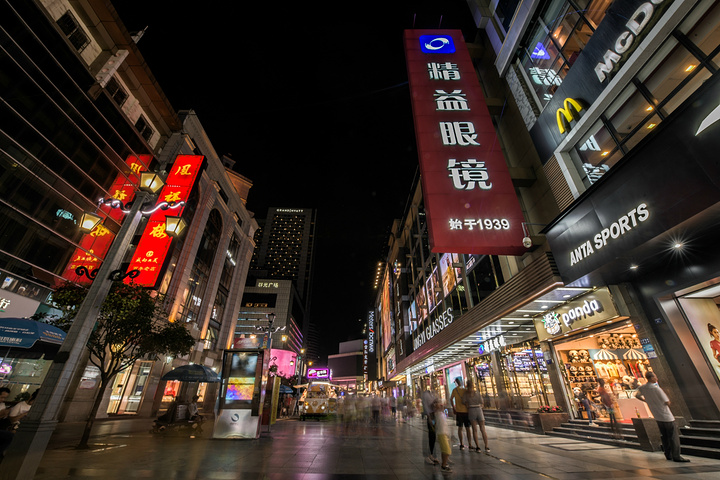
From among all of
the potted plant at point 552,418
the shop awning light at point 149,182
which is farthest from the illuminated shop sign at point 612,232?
the shop awning light at point 149,182

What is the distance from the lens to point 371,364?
75.1 meters

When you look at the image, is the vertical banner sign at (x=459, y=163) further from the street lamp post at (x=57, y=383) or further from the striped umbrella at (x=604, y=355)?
the street lamp post at (x=57, y=383)

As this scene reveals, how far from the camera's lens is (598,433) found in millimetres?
8992

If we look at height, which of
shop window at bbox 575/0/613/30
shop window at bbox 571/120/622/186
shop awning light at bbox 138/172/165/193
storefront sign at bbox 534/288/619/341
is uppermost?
shop window at bbox 575/0/613/30

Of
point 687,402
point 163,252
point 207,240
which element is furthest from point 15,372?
point 687,402

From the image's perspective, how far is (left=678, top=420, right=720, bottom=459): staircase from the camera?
6.18 metres

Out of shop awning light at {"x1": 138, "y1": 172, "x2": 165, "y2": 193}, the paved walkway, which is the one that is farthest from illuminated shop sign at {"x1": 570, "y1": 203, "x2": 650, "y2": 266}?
shop awning light at {"x1": 138, "y1": 172, "x2": 165, "y2": 193}

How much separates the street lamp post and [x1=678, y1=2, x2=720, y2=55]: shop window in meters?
13.5

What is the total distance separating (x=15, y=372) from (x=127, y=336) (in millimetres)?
6764

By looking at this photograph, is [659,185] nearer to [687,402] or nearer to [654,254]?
[654,254]

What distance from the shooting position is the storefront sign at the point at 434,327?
67.2 feet

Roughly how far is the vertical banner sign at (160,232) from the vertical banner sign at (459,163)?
15.1m

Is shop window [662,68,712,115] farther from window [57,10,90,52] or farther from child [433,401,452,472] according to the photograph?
window [57,10,90,52]

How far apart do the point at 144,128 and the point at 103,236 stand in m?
9.06
